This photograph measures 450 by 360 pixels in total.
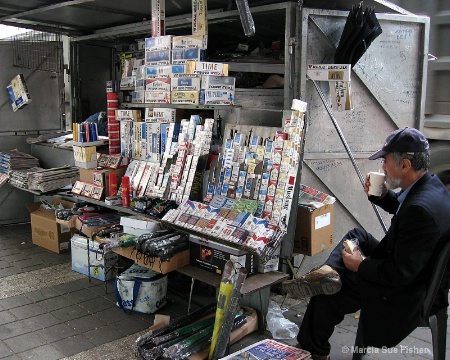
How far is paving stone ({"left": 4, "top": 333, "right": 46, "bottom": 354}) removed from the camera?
373cm

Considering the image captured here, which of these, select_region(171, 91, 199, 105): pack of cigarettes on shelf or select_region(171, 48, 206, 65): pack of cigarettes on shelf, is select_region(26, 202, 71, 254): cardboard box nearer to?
select_region(171, 91, 199, 105): pack of cigarettes on shelf

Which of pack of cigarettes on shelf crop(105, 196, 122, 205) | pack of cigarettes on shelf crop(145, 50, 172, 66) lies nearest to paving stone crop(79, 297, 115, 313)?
pack of cigarettes on shelf crop(105, 196, 122, 205)

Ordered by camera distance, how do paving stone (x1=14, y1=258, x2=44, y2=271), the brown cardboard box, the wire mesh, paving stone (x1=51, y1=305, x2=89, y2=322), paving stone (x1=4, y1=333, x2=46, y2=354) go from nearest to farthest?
paving stone (x1=4, y1=333, x2=46, y2=354)
paving stone (x1=51, y1=305, x2=89, y2=322)
the brown cardboard box
paving stone (x1=14, y1=258, x2=44, y2=271)
the wire mesh

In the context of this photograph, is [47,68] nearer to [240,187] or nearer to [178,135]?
[178,135]

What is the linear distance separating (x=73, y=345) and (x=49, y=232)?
2.51 m

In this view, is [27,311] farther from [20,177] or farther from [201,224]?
[20,177]

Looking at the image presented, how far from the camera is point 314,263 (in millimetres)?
4754

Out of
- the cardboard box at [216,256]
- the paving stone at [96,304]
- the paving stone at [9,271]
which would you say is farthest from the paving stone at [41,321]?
the cardboard box at [216,256]

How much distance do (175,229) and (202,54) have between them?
1760mm

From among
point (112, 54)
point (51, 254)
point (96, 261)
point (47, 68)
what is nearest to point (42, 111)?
point (47, 68)

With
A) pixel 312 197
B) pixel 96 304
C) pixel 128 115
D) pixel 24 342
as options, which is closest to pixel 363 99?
pixel 312 197

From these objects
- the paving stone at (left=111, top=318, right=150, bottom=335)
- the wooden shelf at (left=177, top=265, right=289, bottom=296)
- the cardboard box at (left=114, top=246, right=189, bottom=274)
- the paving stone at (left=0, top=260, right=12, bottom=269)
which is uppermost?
the cardboard box at (left=114, top=246, right=189, bottom=274)

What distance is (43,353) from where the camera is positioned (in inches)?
144

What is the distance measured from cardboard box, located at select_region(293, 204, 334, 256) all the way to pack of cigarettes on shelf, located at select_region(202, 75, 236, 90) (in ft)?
4.60
